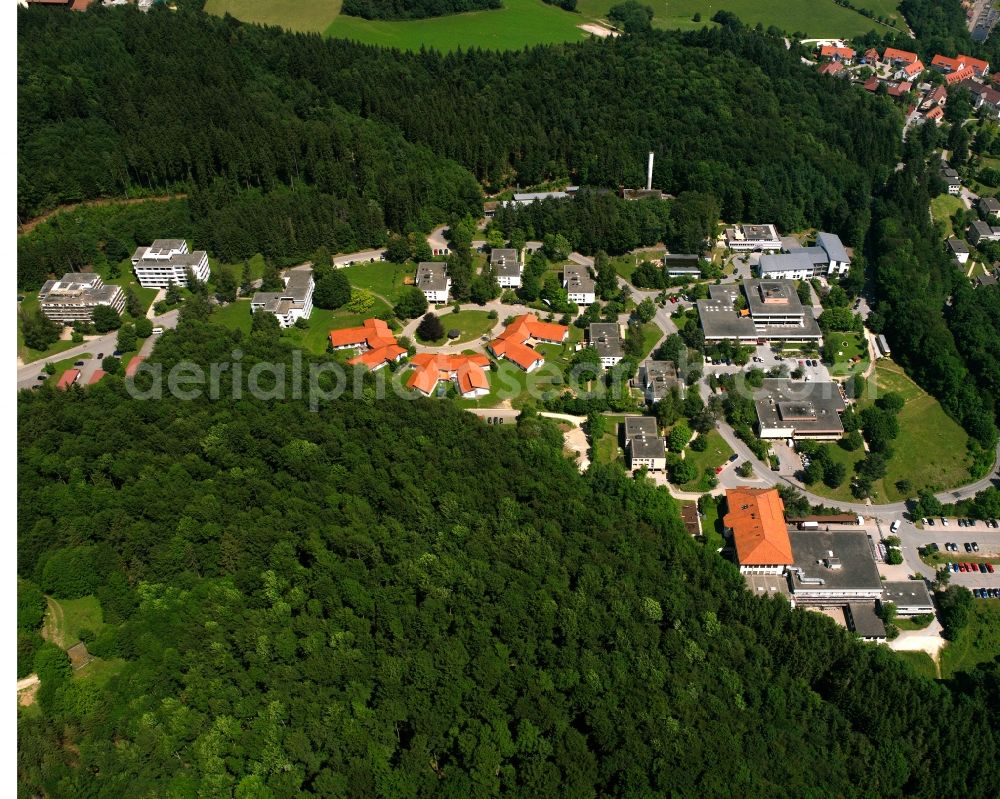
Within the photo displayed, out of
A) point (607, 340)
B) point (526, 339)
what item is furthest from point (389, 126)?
point (607, 340)

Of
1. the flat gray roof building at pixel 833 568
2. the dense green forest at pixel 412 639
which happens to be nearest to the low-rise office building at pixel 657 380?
the dense green forest at pixel 412 639

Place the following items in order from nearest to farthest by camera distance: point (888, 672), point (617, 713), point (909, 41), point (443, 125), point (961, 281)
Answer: point (617, 713) < point (888, 672) < point (961, 281) < point (443, 125) < point (909, 41)

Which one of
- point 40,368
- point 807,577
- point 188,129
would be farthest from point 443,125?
point 807,577

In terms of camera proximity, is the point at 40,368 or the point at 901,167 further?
the point at 901,167

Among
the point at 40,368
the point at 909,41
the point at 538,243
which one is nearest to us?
the point at 40,368

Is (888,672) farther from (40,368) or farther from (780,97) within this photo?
(780,97)

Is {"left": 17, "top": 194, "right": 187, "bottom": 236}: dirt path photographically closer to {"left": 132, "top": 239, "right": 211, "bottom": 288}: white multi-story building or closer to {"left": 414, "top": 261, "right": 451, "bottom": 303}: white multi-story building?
{"left": 132, "top": 239, "right": 211, "bottom": 288}: white multi-story building

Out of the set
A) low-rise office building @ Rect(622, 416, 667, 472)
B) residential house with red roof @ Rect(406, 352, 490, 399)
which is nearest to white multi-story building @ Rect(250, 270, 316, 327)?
residential house with red roof @ Rect(406, 352, 490, 399)
